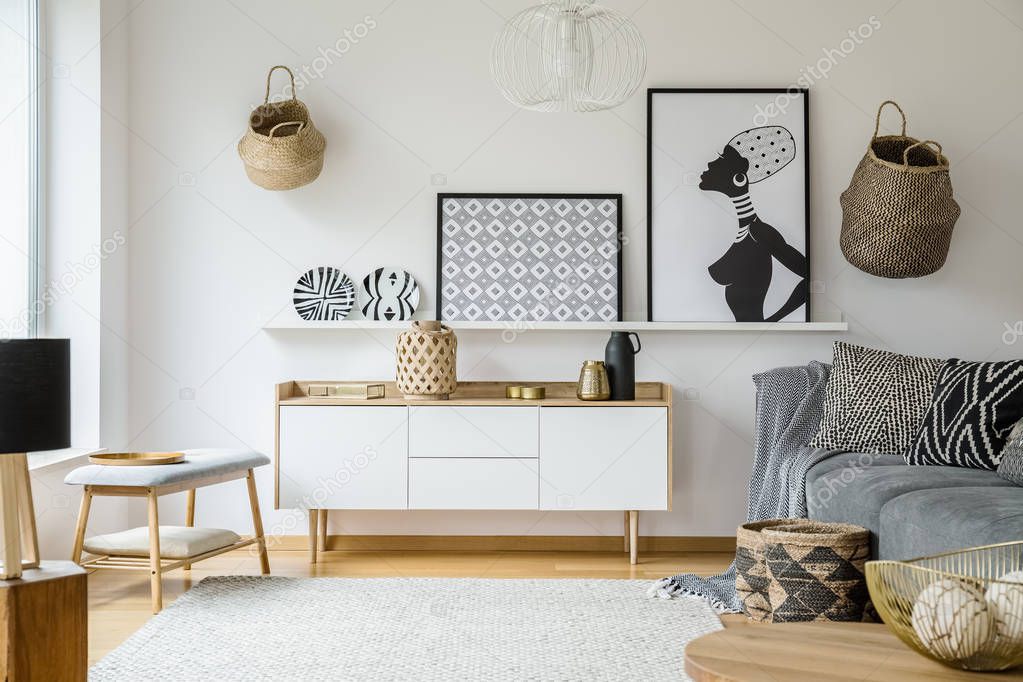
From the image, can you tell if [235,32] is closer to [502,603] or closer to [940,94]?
[502,603]

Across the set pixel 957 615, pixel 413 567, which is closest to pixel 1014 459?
pixel 957 615

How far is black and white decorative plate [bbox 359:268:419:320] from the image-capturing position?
4.07 meters

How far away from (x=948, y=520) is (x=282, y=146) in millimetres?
2848

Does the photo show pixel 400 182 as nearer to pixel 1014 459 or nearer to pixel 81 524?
pixel 81 524

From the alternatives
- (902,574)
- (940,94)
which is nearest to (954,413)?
(940,94)

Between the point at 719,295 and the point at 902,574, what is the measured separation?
2.66 m

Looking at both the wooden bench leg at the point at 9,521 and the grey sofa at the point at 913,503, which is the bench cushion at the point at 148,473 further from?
the grey sofa at the point at 913,503

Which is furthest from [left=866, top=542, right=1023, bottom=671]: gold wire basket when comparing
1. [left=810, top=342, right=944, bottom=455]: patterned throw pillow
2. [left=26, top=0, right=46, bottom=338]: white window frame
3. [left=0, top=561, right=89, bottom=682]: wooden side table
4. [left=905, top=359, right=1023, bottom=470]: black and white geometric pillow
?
[left=26, top=0, right=46, bottom=338]: white window frame

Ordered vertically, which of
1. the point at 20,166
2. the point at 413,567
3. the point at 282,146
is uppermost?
the point at 282,146

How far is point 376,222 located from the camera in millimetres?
4109

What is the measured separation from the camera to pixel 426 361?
3793mm

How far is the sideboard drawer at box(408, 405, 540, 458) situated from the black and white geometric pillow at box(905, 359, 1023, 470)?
1.45 m

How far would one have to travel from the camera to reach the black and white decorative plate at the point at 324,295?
13.3 ft

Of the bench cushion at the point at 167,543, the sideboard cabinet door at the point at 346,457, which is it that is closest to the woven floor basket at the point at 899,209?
the sideboard cabinet door at the point at 346,457
